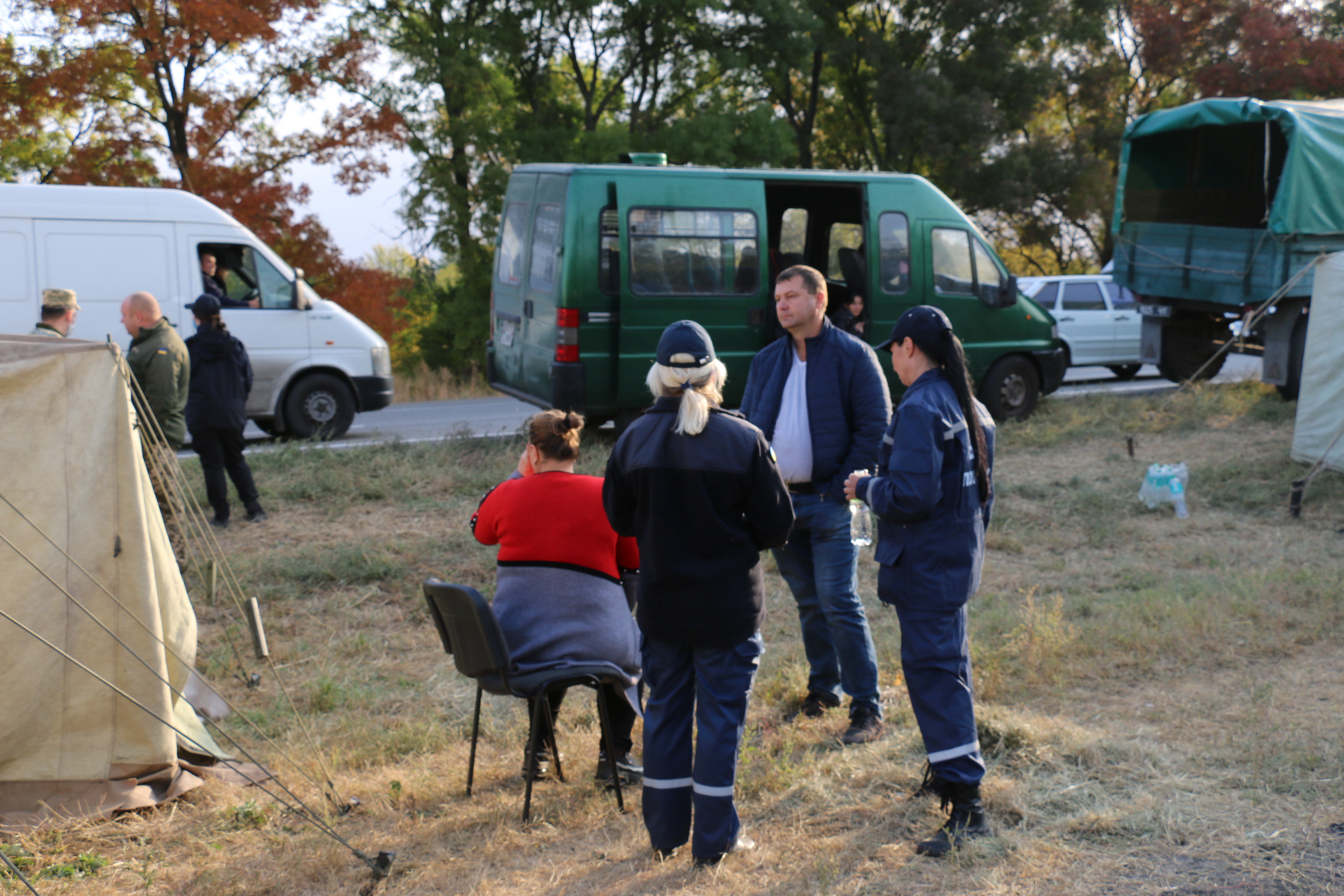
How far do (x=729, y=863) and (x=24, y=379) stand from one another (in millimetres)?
2886

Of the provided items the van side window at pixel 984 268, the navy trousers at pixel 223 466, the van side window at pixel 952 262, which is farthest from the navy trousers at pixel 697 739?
the van side window at pixel 984 268

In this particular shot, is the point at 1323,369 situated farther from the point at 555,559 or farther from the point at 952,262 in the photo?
the point at 555,559

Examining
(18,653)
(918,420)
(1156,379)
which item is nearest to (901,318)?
(918,420)

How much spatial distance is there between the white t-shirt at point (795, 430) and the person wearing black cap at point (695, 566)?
0.92 metres

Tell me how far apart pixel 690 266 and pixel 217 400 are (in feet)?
13.4

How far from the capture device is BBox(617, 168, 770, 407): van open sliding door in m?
9.66

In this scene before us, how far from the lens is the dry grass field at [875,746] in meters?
3.52

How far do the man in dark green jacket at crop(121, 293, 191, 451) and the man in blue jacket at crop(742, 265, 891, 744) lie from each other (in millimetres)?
4015

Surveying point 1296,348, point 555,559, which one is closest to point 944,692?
point 555,559

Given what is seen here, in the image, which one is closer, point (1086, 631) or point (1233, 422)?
point (1086, 631)

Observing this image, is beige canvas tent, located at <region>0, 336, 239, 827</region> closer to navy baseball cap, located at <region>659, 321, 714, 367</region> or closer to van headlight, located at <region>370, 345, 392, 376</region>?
navy baseball cap, located at <region>659, 321, 714, 367</region>

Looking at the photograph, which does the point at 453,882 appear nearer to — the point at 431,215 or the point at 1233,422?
the point at 1233,422

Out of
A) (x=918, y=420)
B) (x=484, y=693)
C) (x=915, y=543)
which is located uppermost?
(x=918, y=420)

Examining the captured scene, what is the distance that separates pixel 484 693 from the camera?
5344 millimetres
